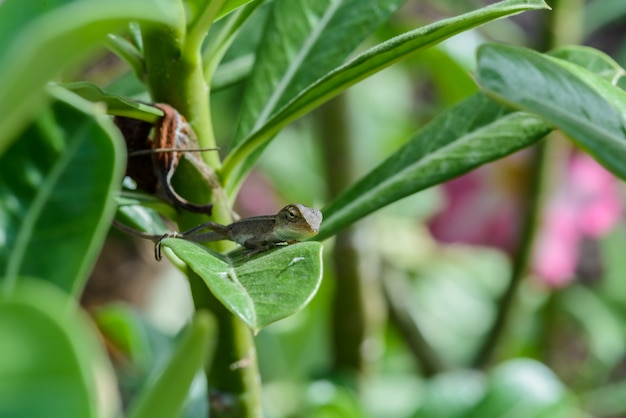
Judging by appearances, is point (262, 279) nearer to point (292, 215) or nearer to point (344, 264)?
point (292, 215)

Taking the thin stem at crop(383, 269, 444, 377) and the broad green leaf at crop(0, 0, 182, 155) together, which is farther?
the thin stem at crop(383, 269, 444, 377)

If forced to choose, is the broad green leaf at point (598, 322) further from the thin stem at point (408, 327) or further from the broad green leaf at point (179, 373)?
the broad green leaf at point (179, 373)

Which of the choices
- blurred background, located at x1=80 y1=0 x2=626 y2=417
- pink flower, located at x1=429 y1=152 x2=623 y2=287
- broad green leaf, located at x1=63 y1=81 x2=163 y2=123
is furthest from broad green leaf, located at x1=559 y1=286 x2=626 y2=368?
broad green leaf, located at x1=63 y1=81 x2=163 y2=123

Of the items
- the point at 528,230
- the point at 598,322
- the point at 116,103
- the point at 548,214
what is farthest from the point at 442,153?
the point at 598,322

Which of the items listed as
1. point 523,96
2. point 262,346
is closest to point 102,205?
point 523,96

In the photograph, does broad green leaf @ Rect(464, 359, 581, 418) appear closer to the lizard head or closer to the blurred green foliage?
the blurred green foliage

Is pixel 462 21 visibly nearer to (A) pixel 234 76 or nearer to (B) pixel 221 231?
(B) pixel 221 231
